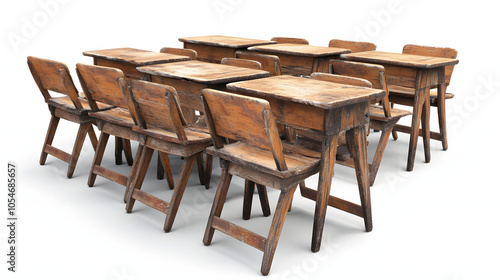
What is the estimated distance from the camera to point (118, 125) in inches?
184

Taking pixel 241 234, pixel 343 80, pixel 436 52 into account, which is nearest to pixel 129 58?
pixel 343 80

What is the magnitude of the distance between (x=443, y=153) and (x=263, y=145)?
3115mm

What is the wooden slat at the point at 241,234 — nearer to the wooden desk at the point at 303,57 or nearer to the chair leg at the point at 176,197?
the chair leg at the point at 176,197

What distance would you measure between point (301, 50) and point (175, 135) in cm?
212

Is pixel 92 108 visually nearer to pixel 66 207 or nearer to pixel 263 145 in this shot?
pixel 66 207

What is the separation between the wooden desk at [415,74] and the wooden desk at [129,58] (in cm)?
167

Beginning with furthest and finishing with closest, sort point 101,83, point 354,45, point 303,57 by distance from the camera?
point 354,45, point 303,57, point 101,83

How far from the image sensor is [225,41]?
6.39 metres

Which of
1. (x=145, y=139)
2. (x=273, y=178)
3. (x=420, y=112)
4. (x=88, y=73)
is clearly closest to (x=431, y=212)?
(x=420, y=112)

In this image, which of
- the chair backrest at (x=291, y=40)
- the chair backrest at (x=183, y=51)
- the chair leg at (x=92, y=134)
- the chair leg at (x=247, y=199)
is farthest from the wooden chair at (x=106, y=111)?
the chair backrest at (x=291, y=40)

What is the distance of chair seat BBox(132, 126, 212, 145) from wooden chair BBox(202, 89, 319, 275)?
0.32 m

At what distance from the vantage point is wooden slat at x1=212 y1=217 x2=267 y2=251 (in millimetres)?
3578

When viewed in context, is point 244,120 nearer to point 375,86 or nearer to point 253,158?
point 253,158

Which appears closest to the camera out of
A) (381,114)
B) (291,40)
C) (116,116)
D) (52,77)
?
(116,116)
